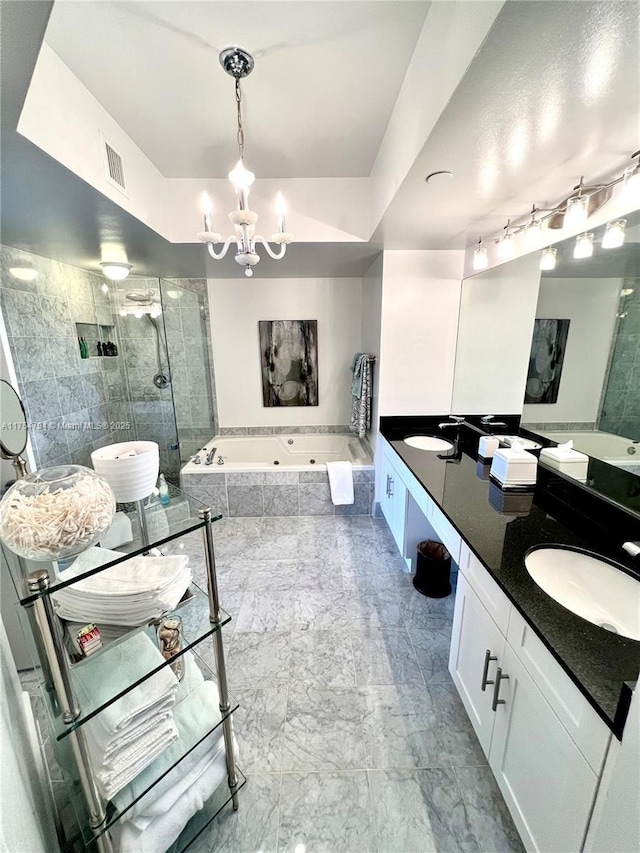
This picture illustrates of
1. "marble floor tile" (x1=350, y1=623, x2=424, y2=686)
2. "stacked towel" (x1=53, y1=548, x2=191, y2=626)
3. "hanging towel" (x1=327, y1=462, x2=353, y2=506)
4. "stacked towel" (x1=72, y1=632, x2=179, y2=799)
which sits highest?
"stacked towel" (x1=53, y1=548, x2=191, y2=626)

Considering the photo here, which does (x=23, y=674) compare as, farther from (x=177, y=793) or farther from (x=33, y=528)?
(x=33, y=528)

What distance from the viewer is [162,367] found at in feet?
11.9

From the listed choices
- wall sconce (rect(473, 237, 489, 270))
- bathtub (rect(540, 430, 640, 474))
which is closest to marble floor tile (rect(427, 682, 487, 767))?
bathtub (rect(540, 430, 640, 474))

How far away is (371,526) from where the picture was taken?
2996mm

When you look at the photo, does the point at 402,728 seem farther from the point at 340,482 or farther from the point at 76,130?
the point at 76,130

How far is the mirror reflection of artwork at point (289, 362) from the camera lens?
3.74 metres

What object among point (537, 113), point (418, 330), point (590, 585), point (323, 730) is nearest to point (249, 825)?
point (323, 730)

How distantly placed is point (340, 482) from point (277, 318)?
1997 millimetres

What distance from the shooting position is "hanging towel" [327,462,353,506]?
10.1ft

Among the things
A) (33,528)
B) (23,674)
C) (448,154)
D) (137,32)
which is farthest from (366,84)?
(23,674)

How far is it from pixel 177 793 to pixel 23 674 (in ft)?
4.03

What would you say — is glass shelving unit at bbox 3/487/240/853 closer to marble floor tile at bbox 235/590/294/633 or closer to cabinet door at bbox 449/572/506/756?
marble floor tile at bbox 235/590/294/633

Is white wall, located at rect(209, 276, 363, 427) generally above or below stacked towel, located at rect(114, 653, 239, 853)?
above

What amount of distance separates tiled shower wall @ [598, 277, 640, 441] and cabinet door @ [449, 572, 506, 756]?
3.06 ft
